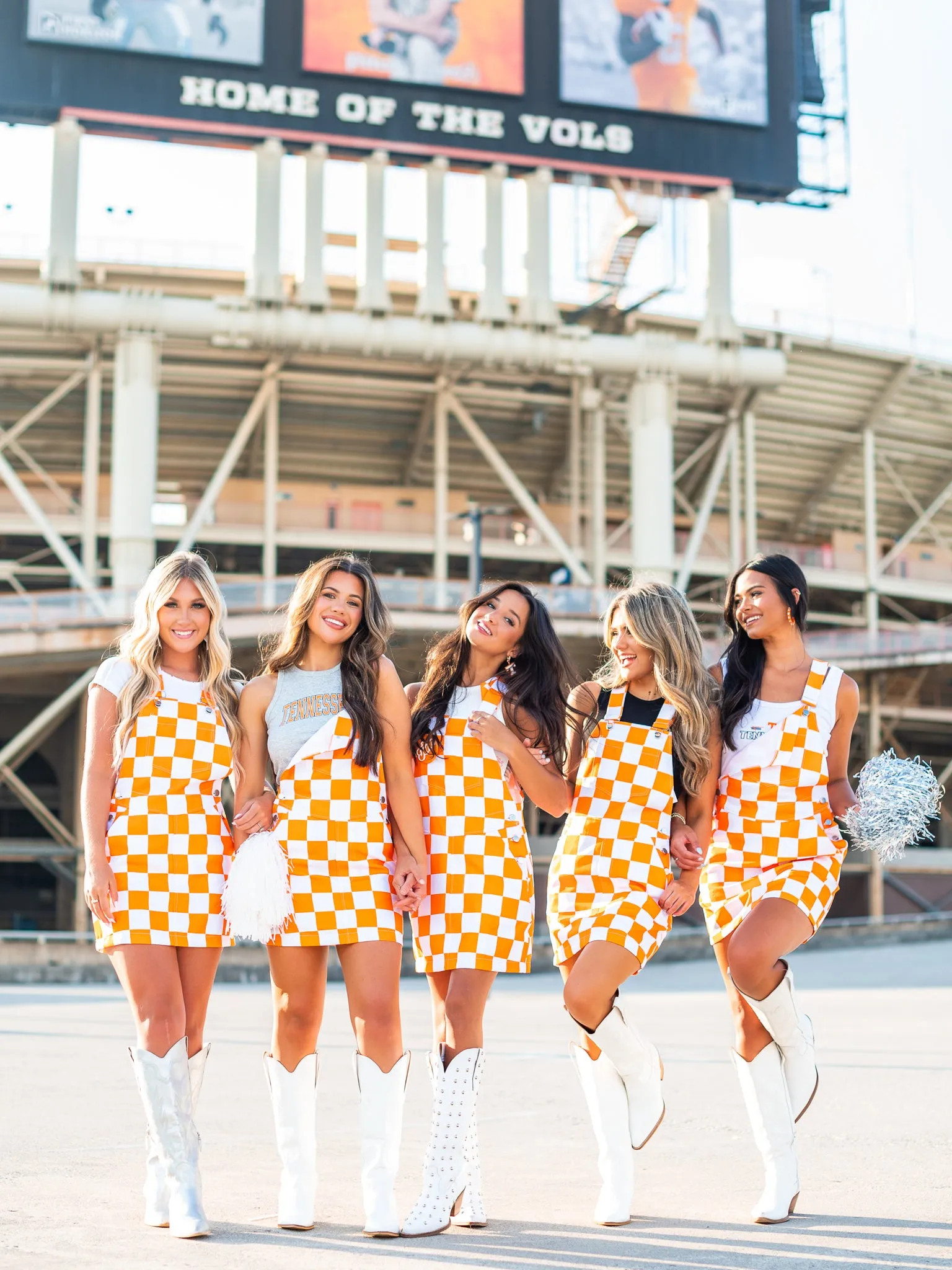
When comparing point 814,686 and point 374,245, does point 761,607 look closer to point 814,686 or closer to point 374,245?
point 814,686

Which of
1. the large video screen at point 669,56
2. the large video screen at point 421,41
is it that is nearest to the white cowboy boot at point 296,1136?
the large video screen at point 421,41

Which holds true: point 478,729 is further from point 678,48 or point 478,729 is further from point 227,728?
point 678,48

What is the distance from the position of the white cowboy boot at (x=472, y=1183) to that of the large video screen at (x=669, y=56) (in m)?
33.3

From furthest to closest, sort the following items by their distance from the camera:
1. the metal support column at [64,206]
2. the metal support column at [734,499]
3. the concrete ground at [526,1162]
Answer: the metal support column at [734,499] → the metal support column at [64,206] → the concrete ground at [526,1162]

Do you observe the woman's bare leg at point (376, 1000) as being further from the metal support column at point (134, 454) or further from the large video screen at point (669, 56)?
the large video screen at point (669, 56)

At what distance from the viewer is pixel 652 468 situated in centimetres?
3497

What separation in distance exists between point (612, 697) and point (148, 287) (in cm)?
3006

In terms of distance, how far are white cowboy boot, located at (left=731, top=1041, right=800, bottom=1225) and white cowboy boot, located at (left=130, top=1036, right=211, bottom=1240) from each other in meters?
1.66

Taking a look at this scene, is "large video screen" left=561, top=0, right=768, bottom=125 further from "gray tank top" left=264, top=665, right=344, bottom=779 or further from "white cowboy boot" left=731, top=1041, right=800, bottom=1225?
"white cowboy boot" left=731, top=1041, right=800, bottom=1225

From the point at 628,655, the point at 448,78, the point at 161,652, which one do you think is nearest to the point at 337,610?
the point at 161,652

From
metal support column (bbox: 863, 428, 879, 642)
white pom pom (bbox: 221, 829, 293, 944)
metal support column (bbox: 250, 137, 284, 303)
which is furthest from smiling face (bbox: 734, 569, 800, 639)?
metal support column (bbox: 863, 428, 879, 642)

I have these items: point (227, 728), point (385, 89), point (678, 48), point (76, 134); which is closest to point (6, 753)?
point (76, 134)

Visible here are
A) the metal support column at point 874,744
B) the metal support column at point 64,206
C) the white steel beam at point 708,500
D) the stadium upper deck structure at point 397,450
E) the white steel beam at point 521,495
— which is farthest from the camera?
the white steel beam at point 708,500

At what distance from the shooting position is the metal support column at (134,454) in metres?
31.4
